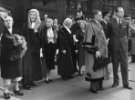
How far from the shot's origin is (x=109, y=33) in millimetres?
6570

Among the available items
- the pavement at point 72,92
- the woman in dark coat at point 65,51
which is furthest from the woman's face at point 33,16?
the pavement at point 72,92

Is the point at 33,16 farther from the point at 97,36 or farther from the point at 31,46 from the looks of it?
the point at 97,36

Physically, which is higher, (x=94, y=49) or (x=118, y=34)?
(x=118, y=34)

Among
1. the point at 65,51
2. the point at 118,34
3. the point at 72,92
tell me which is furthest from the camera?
the point at 65,51

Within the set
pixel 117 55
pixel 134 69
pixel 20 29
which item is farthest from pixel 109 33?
pixel 134 69

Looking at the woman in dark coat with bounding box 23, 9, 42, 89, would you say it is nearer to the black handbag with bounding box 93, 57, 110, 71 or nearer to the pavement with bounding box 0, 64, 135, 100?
the pavement with bounding box 0, 64, 135, 100

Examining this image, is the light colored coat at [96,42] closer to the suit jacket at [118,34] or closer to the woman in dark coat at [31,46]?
the suit jacket at [118,34]

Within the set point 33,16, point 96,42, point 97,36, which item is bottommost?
point 96,42

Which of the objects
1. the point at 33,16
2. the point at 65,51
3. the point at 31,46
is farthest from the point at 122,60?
the point at 33,16

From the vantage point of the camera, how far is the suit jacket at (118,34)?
6.38 m

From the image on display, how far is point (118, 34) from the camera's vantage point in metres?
6.41

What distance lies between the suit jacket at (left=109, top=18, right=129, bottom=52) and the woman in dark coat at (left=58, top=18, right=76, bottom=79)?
1343 mm

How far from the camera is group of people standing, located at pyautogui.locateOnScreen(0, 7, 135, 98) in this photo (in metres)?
5.60

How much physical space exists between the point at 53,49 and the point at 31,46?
0.94 meters
